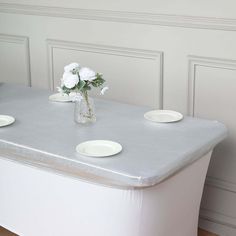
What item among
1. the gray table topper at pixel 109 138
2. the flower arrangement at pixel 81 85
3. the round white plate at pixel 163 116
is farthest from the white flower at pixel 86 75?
the round white plate at pixel 163 116

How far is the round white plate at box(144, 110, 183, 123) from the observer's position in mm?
2383

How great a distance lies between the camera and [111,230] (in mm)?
2041

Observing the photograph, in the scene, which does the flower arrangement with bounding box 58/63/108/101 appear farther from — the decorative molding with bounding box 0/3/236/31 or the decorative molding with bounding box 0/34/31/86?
the decorative molding with bounding box 0/34/31/86

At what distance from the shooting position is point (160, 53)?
9.16ft

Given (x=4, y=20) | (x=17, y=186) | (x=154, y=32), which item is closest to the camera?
(x=17, y=186)

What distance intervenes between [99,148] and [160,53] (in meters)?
0.89

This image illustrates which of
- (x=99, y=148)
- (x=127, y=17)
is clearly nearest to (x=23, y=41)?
(x=127, y=17)

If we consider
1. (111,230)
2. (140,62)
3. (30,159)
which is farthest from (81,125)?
(140,62)

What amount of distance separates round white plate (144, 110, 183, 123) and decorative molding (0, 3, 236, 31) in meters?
0.47

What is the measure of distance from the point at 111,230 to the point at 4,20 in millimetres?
1885

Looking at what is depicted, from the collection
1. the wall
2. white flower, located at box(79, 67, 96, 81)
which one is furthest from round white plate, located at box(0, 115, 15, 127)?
the wall

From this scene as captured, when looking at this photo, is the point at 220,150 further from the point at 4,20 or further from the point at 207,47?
the point at 4,20

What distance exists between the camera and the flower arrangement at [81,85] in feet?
7.44

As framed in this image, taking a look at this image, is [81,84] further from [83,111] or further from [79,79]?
[83,111]
